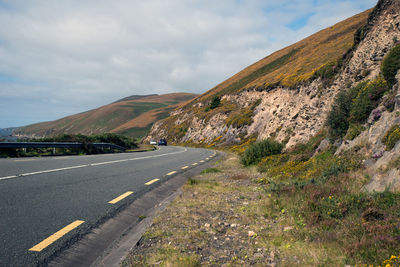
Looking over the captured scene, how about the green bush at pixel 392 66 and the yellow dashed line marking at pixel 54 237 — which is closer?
the yellow dashed line marking at pixel 54 237

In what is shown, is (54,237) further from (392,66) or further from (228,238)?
(392,66)

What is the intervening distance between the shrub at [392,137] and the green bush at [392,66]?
3004 millimetres

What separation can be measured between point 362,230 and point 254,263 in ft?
5.33

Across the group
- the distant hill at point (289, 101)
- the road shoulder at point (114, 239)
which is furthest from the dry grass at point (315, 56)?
the road shoulder at point (114, 239)

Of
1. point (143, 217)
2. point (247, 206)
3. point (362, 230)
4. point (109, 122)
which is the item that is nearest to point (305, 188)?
point (247, 206)

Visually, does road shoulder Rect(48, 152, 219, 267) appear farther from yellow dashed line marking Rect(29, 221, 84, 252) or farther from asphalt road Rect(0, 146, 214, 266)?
yellow dashed line marking Rect(29, 221, 84, 252)

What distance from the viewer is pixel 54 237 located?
3.46m

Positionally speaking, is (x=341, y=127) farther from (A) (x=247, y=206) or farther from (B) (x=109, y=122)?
(B) (x=109, y=122)

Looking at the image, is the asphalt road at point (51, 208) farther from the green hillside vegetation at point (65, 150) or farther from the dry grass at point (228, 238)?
the green hillside vegetation at point (65, 150)

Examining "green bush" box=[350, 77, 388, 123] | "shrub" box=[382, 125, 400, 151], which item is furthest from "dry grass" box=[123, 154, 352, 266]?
"green bush" box=[350, 77, 388, 123]

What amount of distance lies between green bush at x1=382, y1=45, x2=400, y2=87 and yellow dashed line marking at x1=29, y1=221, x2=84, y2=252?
9883 millimetres

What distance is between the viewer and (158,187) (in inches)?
296

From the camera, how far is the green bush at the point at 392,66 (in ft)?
26.0

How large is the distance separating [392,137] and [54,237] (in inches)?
281
